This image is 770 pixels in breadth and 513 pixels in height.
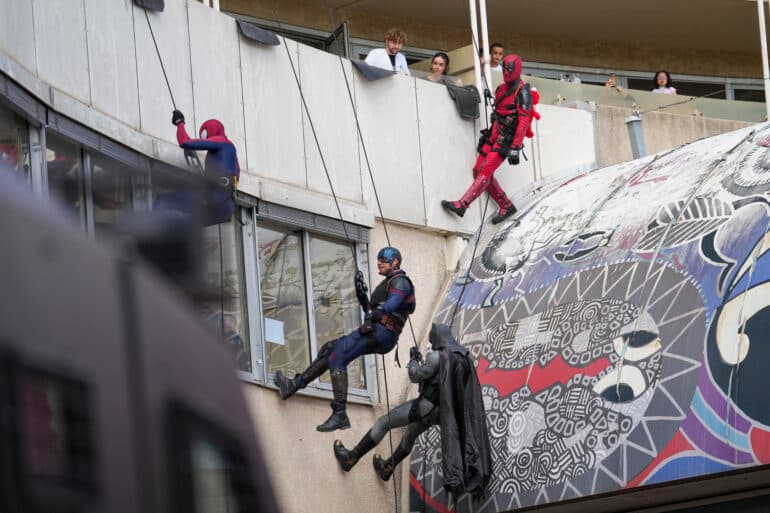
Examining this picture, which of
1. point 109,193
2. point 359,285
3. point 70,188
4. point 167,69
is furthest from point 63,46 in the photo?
point 70,188

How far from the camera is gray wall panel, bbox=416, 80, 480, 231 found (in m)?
18.5

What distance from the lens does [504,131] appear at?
60.8ft

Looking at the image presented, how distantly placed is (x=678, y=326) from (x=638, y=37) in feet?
40.1

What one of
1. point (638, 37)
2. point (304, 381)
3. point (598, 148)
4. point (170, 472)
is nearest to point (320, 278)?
point (304, 381)

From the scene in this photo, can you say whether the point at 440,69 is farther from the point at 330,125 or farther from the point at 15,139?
the point at 15,139

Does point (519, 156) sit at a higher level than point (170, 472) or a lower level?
higher

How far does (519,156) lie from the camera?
64.5ft

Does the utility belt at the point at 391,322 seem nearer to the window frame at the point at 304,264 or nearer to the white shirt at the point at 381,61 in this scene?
the window frame at the point at 304,264

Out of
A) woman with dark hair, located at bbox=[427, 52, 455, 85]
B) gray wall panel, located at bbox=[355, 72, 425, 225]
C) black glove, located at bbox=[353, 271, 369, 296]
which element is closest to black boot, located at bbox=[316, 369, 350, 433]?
black glove, located at bbox=[353, 271, 369, 296]

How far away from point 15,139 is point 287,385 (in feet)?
13.3

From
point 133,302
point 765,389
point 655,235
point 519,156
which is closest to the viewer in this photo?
point 133,302

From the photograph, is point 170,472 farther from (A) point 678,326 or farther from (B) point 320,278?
(B) point 320,278

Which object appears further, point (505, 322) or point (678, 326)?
point (505, 322)

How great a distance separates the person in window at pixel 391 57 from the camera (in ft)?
61.0
